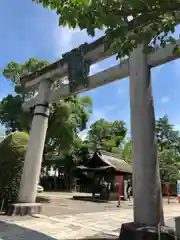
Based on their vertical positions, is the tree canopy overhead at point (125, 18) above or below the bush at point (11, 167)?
above

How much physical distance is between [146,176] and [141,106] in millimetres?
1282

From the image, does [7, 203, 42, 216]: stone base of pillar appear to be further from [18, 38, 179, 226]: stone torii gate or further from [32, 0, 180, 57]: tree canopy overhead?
[32, 0, 180, 57]: tree canopy overhead

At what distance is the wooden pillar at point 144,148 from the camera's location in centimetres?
429

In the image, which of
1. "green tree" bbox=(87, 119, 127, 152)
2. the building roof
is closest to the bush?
the building roof

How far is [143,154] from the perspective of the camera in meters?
4.47

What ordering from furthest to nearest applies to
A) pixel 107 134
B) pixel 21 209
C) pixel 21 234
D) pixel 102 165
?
pixel 107 134, pixel 102 165, pixel 21 209, pixel 21 234

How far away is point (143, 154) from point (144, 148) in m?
0.11

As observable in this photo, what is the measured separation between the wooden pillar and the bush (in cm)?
441

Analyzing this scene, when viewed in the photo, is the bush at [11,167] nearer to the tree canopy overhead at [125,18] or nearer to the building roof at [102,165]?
the tree canopy overhead at [125,18]

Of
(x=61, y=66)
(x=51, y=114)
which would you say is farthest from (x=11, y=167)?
(x=51, y=114)

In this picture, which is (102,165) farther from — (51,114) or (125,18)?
(125,18)

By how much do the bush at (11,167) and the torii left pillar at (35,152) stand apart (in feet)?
1.86

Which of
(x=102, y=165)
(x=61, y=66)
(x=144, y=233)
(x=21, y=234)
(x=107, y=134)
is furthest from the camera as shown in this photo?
(x=107, y=134)

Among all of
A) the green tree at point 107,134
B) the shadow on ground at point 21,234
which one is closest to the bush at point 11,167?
the shadow on ground at point 21,234
